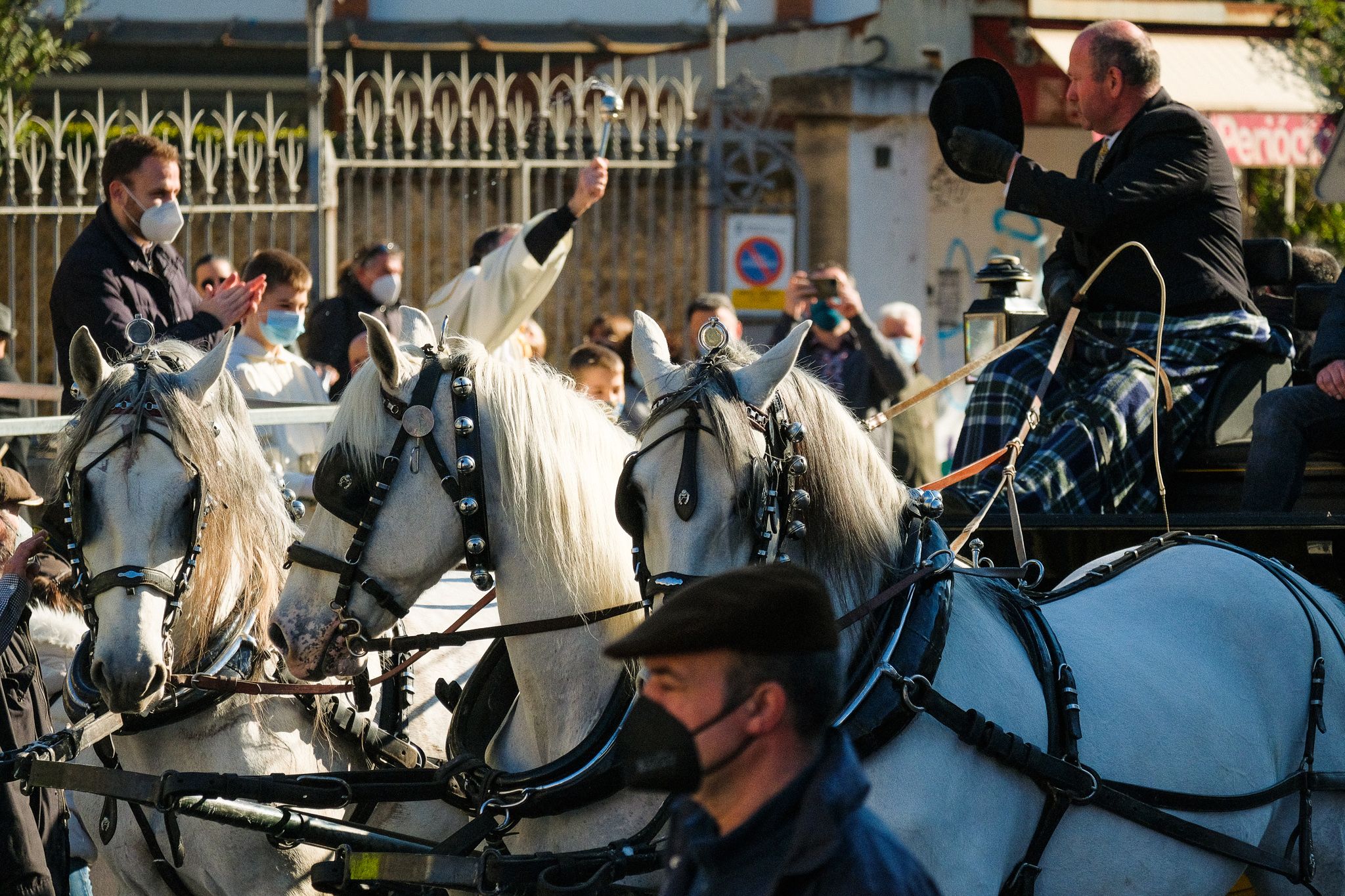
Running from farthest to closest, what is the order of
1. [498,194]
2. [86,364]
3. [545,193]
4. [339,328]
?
[545,193] → [498,194] → [339,328] → [86,364]

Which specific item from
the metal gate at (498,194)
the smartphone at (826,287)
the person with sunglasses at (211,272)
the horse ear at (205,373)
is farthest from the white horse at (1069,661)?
the metal gate at (498,194)

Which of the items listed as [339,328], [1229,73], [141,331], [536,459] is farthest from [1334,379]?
[1229,73]

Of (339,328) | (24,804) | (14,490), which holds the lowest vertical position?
(24,804)

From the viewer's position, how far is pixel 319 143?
31.2 feet

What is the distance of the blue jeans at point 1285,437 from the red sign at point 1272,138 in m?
8.59

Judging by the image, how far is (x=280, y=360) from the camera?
19.1 ft

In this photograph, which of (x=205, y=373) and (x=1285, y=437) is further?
(x=1285, y=437)

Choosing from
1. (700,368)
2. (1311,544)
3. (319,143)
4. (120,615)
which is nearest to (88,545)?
(120,615)

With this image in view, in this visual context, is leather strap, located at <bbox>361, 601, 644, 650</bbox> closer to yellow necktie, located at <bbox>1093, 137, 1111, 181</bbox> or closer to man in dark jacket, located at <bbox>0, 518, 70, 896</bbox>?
man in dark jacket, located at <bbox>0, 518, 70, 896</bbox>

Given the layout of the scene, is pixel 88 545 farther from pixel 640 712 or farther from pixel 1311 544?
pixel 1311 544

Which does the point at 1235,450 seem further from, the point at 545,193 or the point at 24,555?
the point at 545,193

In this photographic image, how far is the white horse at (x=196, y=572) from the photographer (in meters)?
3.38

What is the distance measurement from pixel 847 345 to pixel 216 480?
4.77 metres

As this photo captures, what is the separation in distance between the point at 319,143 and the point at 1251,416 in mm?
6198
